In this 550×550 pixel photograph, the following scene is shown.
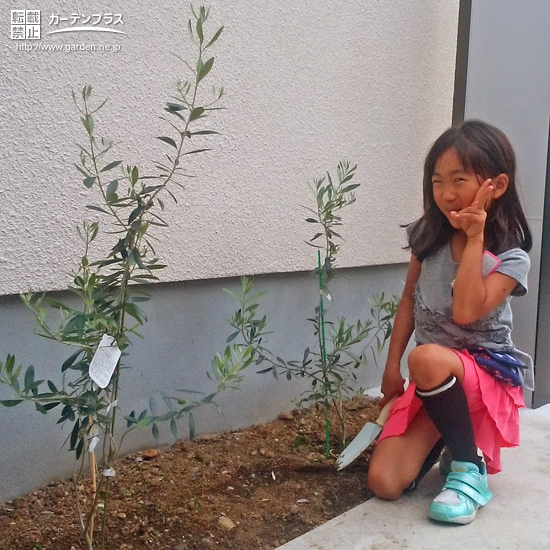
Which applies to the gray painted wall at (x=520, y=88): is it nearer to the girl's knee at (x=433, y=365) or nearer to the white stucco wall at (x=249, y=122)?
the white stucco wall at (x=249, y=122)

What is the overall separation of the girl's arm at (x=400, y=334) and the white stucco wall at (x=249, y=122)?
0.64 metres

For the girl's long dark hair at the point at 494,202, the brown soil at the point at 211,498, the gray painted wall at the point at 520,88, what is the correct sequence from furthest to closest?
the gray painted wall at the point at 520,88 → the girl's long dark hair at the point at 494,202 → the brown soil at the point at 211,498

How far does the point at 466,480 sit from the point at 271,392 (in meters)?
1.12

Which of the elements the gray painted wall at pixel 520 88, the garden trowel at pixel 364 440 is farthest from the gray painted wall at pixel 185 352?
the gray painted wall at pixel 520 88

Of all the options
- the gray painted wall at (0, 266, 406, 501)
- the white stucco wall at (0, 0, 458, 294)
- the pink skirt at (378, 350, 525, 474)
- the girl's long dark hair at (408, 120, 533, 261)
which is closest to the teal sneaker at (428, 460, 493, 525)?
the pink skirt at (378, 350, 525, 474)

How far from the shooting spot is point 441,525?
216cm

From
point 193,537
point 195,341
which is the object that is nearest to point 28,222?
point 195,341

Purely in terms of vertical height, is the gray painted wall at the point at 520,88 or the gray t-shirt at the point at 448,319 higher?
the gray painted wall at the point at 520,88

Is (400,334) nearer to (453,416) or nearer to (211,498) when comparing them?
(453,416)

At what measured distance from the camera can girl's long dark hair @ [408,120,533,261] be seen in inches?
90.5

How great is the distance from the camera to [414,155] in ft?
12.3

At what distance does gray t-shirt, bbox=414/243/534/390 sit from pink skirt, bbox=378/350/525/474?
94mm

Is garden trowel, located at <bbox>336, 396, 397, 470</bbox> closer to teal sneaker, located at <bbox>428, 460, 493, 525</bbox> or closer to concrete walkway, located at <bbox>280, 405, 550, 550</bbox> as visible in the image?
concrete walkway, located at <bbox>280, 405, 550, 550</bbox>

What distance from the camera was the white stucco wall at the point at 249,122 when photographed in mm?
2188
